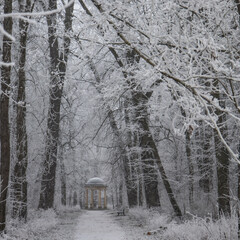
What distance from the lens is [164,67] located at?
162 inches

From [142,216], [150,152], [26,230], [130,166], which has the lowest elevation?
[142,216]

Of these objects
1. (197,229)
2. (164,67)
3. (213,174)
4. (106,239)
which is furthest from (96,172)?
(164,67)

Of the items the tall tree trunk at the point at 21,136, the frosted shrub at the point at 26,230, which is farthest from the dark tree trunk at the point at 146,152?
the frosted shrub at the point at 26,230

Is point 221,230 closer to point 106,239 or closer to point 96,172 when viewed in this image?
point 106,239

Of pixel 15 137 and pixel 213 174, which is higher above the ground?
pixel 15 137

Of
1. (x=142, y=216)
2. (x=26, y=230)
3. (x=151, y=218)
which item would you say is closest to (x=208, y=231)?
(x=26, y=230)

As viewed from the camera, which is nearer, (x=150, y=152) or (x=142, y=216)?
(x=150, y=152)

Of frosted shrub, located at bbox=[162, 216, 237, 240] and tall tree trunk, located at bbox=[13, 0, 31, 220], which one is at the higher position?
tall tree trunk, located at bbox=[13, 0, 31, 220]

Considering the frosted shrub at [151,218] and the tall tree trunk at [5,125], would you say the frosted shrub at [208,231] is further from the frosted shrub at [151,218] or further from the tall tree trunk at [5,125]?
the tall tree trunk at [5,125]

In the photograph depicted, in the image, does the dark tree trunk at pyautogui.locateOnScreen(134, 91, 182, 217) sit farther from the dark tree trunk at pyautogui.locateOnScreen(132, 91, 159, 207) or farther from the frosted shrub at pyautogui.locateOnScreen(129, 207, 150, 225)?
the frosted shrub at pyautogui.locateOnScreen(129, 207, 150, 225)

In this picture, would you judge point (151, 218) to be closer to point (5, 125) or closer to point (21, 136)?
point (21, 136)

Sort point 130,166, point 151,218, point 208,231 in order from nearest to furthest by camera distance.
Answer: point 208,231, point 151,218, point 130,166

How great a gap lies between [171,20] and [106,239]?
634 centimetres

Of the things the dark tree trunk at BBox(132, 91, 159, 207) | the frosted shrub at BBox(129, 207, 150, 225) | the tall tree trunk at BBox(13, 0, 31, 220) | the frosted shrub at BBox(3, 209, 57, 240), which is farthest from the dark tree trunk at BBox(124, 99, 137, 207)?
the tall tree trunk at BBox(13, 0, 31, 220)
